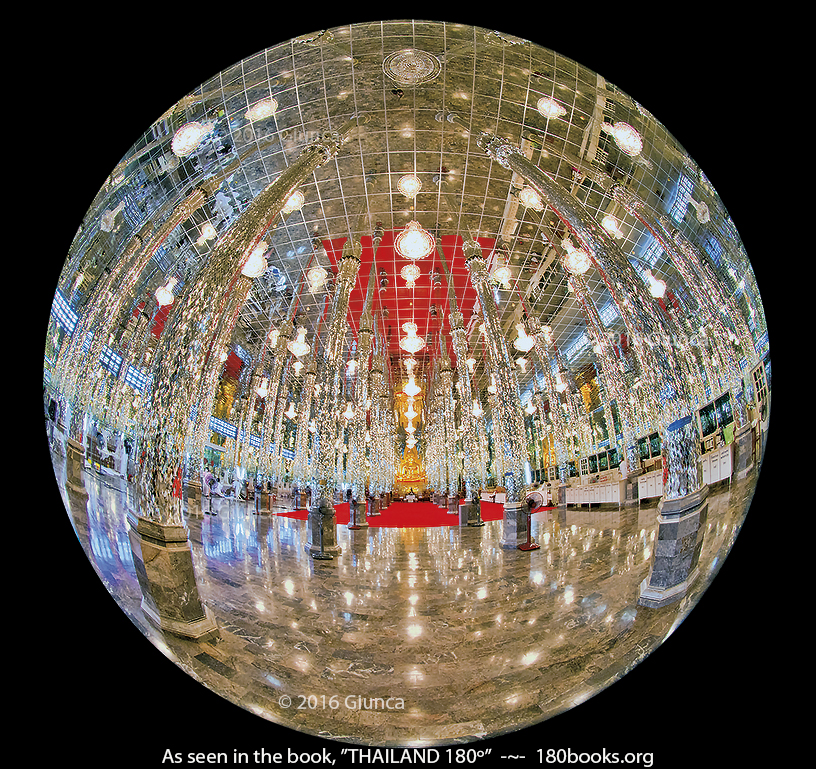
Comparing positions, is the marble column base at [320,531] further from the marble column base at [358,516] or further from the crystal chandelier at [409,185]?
the crystal chandelier at [409,185]

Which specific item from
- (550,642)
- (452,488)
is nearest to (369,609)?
(452,488)

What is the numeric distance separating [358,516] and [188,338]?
1.35 metres

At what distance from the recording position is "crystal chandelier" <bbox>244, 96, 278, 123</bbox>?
123 inches

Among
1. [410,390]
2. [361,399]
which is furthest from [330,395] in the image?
[410,390]

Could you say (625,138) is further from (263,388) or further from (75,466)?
(75,466)

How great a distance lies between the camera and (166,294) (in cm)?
305

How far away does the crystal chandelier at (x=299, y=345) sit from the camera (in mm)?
3018

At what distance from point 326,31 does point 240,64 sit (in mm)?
558

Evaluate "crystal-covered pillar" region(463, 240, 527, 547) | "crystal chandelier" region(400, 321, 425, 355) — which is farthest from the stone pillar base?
"crystal-covered pillar" region(463, 240, 527, 547)

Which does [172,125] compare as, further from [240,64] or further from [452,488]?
[452,488]

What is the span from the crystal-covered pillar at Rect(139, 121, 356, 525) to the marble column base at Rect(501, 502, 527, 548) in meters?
1.74

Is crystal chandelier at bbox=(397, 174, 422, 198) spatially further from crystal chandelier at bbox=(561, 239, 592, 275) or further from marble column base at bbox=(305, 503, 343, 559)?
marble column base at bbox=(305, 503, 343, 559)

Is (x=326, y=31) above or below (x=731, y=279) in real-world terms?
above

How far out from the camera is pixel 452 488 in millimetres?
3010
